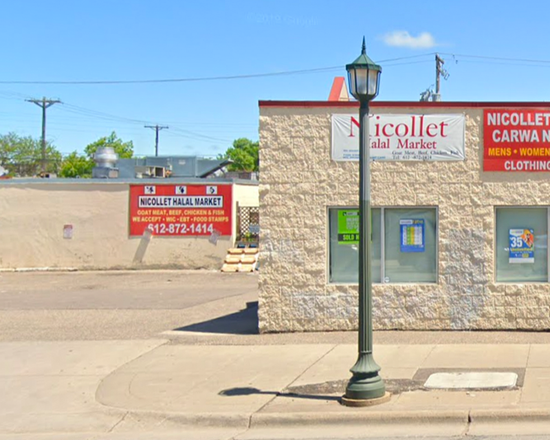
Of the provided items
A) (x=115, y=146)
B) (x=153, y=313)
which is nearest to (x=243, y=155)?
(x=115, y=146)

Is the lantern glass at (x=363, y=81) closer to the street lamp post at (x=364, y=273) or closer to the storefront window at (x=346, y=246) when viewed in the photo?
the street lamp post at (x=364, y=273)

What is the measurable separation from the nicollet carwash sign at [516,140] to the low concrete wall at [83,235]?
15415 millimetres

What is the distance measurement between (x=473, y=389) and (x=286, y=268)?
473cm

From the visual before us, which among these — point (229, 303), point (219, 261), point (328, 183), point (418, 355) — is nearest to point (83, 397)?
point (418, 355)

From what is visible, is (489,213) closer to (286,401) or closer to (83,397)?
(286,401)

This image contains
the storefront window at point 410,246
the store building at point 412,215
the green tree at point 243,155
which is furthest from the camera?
the green tree at point 243,155

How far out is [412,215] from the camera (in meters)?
13.0

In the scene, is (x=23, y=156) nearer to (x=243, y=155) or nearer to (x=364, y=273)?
(x=243, y=155)

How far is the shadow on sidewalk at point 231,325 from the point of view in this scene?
13.8 metres

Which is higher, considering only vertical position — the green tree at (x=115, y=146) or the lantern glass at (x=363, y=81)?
the green tree at (x=115, y=146)

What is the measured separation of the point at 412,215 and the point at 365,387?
5.13 metres

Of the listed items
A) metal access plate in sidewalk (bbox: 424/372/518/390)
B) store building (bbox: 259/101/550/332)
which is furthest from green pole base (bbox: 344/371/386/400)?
store building (bbox: 259/101/550/332)

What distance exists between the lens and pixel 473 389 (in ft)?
28.9

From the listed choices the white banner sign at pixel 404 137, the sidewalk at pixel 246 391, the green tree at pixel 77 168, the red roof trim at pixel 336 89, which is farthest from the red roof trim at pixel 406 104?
the green tree at pixel 77 168
